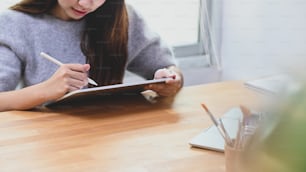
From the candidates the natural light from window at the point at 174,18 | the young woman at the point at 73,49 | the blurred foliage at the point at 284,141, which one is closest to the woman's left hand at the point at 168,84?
the young woman at the point at 73,49

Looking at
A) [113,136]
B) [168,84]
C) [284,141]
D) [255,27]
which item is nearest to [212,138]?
[113,136]

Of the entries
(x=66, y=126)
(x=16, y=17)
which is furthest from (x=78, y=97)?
(x=16, y=17)

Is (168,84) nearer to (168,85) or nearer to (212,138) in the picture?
(168,85)

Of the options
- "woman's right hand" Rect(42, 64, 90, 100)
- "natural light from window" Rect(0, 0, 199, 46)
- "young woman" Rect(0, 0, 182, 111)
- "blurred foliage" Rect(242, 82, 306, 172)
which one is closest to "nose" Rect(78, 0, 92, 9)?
"young woman" Rect(0, 0, 182, 111)

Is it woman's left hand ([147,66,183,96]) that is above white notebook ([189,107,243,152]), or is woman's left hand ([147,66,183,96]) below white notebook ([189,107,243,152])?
below

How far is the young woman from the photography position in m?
1.15

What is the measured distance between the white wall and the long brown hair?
0.46 metres

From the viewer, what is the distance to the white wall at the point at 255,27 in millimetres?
1681

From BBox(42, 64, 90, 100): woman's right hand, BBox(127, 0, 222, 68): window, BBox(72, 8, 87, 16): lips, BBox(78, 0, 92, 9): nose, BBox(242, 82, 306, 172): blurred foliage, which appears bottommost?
BBox(127, 0, 222, 68): window

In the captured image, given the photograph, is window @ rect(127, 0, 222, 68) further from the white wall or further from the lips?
the lips

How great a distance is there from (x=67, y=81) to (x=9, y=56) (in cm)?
24

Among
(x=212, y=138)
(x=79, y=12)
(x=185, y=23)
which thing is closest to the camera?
(x=212, y=138)

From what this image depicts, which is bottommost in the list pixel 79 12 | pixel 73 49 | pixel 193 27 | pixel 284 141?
pixel 193 27

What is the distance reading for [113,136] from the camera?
96 centimetres
